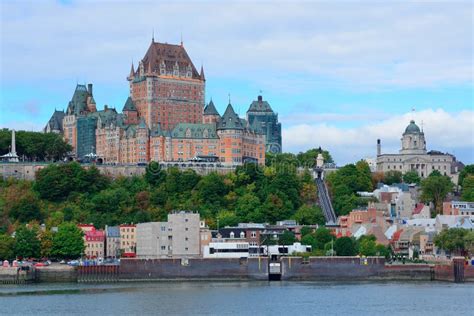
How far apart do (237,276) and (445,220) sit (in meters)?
36.0

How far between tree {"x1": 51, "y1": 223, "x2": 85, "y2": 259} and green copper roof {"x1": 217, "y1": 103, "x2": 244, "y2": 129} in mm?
48052

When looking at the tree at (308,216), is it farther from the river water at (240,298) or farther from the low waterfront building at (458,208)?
the river water at (240,298)

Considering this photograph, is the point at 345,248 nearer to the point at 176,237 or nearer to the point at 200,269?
the point at 200,269

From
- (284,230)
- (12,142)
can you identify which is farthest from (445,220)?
(12,142)

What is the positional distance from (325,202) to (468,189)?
20.0 meters

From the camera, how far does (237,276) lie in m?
138

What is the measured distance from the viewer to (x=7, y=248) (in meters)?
149

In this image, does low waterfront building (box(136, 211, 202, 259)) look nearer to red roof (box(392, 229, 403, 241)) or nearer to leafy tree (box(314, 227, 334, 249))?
leafy tree (box(314, 227, 334, 249))

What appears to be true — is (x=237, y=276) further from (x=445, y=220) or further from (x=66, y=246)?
(x=445, y=220)

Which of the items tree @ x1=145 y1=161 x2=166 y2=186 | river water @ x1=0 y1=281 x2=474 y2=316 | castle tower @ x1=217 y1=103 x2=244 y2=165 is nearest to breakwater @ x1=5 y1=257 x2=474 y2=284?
river water @ x1=0 y1=281 x2=474 y2=316

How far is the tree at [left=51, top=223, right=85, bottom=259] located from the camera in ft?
497

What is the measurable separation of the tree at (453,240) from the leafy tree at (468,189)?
35.8 m

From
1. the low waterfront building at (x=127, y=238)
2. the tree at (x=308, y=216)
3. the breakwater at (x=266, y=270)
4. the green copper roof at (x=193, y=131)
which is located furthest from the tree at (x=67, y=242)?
the green copper roof at (x=193, y=131)

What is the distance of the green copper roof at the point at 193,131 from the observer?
197 meters
